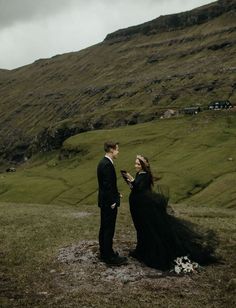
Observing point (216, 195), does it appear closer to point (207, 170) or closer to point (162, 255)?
point (207, 170)

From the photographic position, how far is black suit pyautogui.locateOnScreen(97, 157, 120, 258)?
23906 millimetres

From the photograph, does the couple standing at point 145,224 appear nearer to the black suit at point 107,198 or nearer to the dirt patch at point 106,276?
the black suit at point 107,198

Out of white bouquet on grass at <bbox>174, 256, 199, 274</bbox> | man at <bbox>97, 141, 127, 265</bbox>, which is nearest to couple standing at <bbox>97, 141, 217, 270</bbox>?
man at <bbox>97, 141, 127, 265</bbox>

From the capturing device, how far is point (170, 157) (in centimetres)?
18075

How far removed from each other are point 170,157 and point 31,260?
15614 cm

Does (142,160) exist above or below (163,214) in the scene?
above

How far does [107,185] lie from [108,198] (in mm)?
602

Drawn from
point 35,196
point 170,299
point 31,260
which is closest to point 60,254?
point 31,260

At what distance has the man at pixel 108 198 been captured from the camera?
2391 centimetres

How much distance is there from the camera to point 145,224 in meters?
24.4

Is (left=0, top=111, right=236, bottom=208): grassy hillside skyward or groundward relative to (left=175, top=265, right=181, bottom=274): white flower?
groundward

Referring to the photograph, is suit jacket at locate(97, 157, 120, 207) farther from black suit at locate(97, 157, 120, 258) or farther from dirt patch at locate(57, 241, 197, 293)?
dirt patch at locate(57, 241, 197, 293)

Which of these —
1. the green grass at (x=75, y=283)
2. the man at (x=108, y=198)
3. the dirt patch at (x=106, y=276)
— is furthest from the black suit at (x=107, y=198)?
the green grass at (x=75, y=283)

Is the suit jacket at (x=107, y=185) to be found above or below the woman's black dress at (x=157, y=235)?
above
